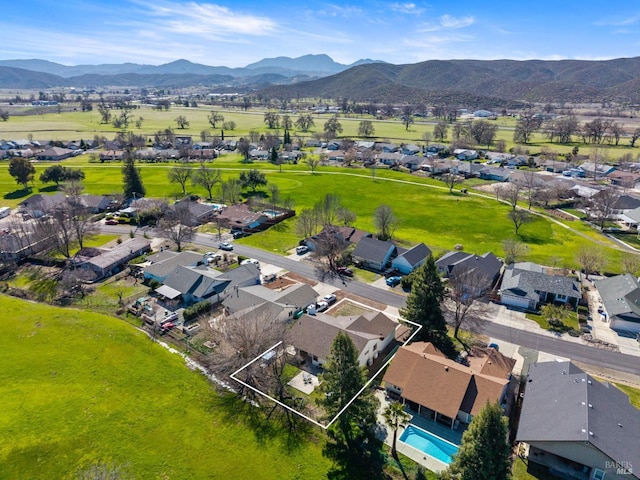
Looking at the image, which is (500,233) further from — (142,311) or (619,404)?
(142,311)

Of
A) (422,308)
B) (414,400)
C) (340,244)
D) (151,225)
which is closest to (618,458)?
(414,400)

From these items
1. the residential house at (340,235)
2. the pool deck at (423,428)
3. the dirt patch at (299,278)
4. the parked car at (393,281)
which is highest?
the residential house at (340,235)

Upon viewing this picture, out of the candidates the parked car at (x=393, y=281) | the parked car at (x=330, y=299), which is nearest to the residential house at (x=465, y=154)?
the parked car at (x=393, y=281)

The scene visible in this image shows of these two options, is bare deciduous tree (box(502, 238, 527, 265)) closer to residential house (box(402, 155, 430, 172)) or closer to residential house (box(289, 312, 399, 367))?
residential house (box(289, 312, 399, 367))

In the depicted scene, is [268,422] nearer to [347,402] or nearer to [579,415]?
[347,402]

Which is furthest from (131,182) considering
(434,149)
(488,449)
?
(434,149)

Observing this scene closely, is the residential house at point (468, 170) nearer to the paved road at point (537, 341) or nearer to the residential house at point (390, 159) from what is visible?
the residential house at point (390, 159)

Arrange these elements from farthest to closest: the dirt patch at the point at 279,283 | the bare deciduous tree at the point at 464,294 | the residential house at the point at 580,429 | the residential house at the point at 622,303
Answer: the dirt patch at the point at 279,283
the residential house at the point at 622,303
the bare deciduous tree at the point at 464,294
the residential house at the point at 580,429
